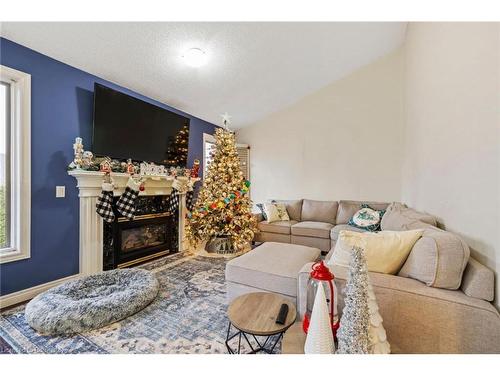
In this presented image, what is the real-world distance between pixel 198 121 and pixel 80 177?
2.51 meters

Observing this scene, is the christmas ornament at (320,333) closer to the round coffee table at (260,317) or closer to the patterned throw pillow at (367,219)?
the round coffee table at (260,317)

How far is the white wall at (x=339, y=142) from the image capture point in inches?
161

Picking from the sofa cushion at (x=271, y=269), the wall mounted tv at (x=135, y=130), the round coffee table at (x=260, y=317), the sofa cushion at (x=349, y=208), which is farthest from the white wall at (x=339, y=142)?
the round coffee table at (x=260, y=317)

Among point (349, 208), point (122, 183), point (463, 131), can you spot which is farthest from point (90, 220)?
point (349, 208)

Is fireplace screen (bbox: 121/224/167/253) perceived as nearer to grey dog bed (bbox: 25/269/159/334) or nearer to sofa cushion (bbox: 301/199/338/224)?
grey dog bed (bbox: 25/269/159/334)

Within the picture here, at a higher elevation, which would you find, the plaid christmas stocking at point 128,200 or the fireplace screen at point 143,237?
the plaid christmas stocking at point 128,200

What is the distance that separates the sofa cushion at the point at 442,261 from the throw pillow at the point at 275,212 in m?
2.99

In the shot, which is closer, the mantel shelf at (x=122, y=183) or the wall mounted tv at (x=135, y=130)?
the mantel shelf at (x=122, y=183)

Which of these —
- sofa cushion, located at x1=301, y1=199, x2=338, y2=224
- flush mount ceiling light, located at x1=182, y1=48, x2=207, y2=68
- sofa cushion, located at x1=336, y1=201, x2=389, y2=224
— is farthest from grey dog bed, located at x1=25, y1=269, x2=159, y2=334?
sofa cushion, located at x1=336, y1=201, x2=389, y2=224
